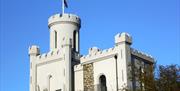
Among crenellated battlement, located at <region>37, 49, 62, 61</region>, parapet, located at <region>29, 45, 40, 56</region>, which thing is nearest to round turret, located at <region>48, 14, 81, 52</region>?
crenellated battlement, located at <region>37, 49, 62, 61</region>

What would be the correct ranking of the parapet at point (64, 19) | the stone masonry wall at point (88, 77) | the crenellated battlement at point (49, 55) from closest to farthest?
the stone masonry wall at point (88, 77), the crenellated battlement at point (49, 55), the parapet at point (64, 19)

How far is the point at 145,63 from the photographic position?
53.0m

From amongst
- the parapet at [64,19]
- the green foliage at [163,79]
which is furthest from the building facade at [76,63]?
the green foliage at [163,79]

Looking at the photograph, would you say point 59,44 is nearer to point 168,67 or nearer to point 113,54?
point 113,54

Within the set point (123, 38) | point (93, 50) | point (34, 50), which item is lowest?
point (93, 50)

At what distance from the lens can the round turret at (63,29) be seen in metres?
55.8

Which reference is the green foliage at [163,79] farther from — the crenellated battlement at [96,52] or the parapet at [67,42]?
the parapet at [67,42]

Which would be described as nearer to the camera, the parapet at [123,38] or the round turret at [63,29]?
the parapet at [123,38]

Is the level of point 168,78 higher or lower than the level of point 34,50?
lower

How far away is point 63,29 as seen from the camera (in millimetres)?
56000

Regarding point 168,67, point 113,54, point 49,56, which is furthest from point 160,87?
point 49,56

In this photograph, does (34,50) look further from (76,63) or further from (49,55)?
(76,63)

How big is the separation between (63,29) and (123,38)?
8.73 m

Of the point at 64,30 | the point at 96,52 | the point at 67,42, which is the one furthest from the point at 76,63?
the point at 64,30
